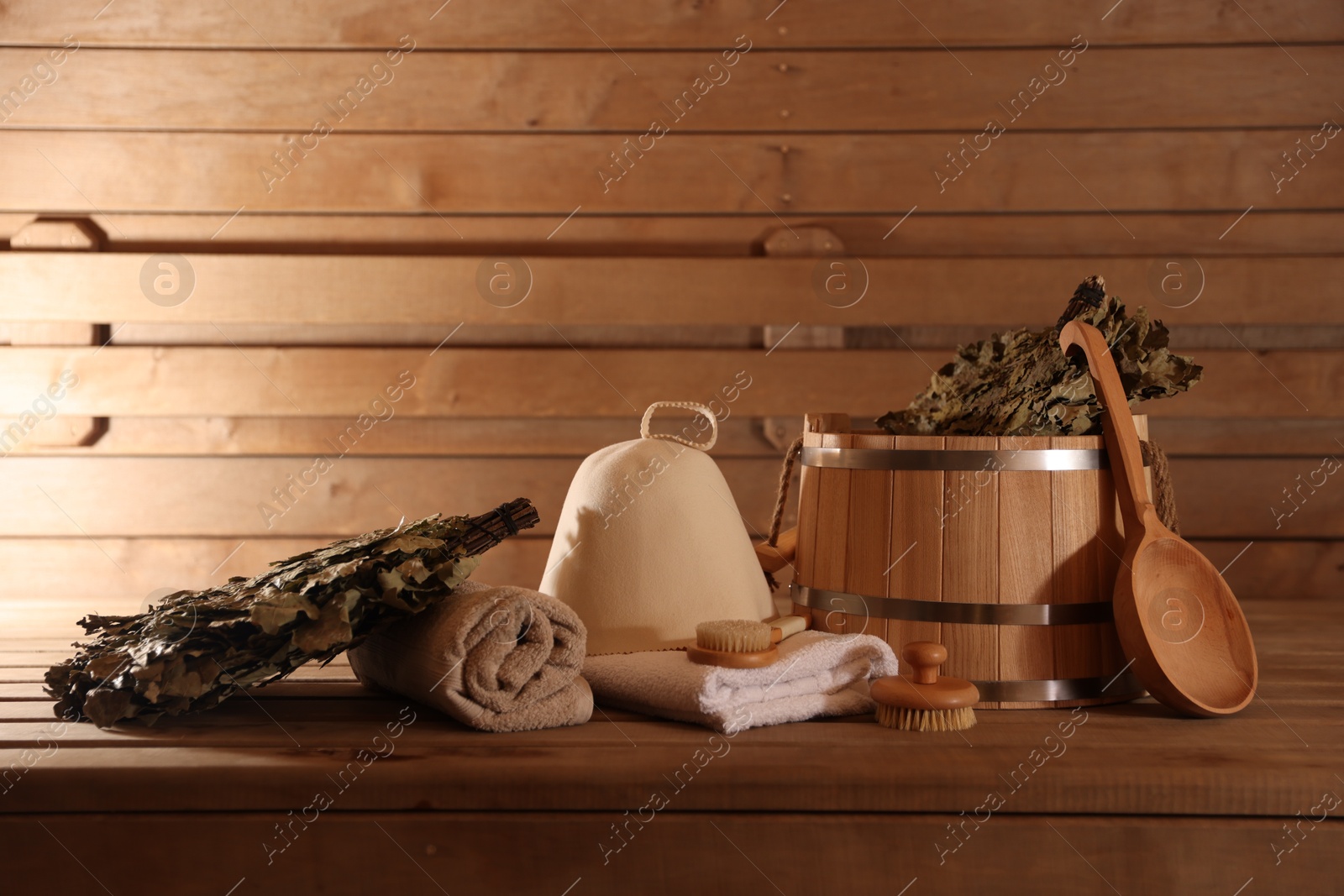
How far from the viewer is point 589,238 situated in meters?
2.46

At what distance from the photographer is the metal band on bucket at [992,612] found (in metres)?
1.18

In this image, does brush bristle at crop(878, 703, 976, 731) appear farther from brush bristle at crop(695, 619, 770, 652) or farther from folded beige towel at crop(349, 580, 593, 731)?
folded beige towel at crop(349, 580, 593, 731)

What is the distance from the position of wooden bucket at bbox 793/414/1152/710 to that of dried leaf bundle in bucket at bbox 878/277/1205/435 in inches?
2.8

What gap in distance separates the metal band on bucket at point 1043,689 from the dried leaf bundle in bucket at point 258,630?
0.64 metres

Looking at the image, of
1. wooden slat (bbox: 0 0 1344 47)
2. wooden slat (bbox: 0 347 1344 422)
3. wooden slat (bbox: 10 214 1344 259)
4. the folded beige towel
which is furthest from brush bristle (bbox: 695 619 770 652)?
wooden slat (bbox: 0 0 1344 47)

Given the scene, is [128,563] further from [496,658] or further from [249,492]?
[496,658]

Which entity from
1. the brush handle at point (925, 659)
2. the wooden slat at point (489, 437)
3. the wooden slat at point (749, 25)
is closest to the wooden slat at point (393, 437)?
the wooden slat at point (489, 437)

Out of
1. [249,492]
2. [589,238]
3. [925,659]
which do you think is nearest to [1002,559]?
[925,659]

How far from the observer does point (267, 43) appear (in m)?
Answer: 2.46

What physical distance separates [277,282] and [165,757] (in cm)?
163

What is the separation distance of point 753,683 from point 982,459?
1.24 ft

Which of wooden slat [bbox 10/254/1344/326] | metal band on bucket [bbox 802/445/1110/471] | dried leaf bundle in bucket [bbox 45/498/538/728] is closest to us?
dried leaf bundle in bucket [bbox 45/498/538/728]

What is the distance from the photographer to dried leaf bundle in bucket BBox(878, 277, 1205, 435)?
1.26 meters

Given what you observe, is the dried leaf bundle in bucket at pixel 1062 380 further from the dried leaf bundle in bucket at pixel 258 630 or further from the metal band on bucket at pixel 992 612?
the dried leaf bundle in bucket at pixel 258 630
